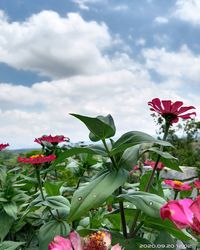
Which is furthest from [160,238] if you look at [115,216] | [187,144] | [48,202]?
[187,144]

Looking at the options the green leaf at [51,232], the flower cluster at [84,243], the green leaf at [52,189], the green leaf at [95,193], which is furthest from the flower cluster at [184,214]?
the green leaf at [52,189]

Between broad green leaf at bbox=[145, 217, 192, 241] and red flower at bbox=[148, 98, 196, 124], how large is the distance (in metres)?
0.28

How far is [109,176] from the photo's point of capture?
850 millimetres

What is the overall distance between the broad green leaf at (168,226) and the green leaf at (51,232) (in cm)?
26

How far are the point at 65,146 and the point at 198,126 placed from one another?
7955 millimetres

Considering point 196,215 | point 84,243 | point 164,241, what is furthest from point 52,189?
point 196,215

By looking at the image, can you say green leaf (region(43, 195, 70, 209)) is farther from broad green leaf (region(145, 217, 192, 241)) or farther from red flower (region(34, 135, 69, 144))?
red flower (region(34, 135, 69, 144))

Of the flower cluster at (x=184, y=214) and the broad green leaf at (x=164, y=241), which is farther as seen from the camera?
the broad green leaf at (x=164, y=241)

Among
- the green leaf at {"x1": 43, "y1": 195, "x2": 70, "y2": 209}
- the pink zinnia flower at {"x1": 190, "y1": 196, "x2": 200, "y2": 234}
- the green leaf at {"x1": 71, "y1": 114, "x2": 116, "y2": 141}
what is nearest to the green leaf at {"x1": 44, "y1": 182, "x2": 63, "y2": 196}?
the green leaf at {"x1": 43, "y1": 195, "x2": 70, "y2": 209}

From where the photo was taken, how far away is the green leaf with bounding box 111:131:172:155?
810mm

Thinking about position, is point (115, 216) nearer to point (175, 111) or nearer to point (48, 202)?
point (48, 202)

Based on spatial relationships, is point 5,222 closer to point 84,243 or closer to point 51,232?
point 51,232

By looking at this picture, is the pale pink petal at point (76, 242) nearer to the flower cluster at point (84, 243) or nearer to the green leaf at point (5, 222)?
the flower cluster at point (84, 243)

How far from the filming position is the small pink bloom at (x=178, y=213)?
564mm
